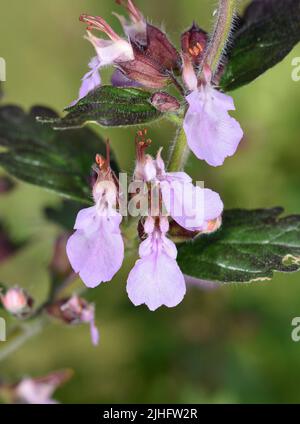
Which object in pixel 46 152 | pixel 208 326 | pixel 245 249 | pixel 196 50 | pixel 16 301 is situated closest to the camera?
pixel 196 50

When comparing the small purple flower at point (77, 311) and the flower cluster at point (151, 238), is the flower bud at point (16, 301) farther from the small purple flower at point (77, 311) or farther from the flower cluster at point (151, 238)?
the flower cluster at point (151, 238)

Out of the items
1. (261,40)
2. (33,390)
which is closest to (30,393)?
(33,390)

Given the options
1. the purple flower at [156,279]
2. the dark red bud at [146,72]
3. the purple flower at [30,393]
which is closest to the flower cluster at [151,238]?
the purple flower at [156,279]

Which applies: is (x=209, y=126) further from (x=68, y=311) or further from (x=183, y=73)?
(x=68, y=311)

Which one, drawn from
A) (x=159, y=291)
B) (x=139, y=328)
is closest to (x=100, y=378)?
(x=139, y=328)

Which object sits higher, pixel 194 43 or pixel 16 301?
pixel 194 43
